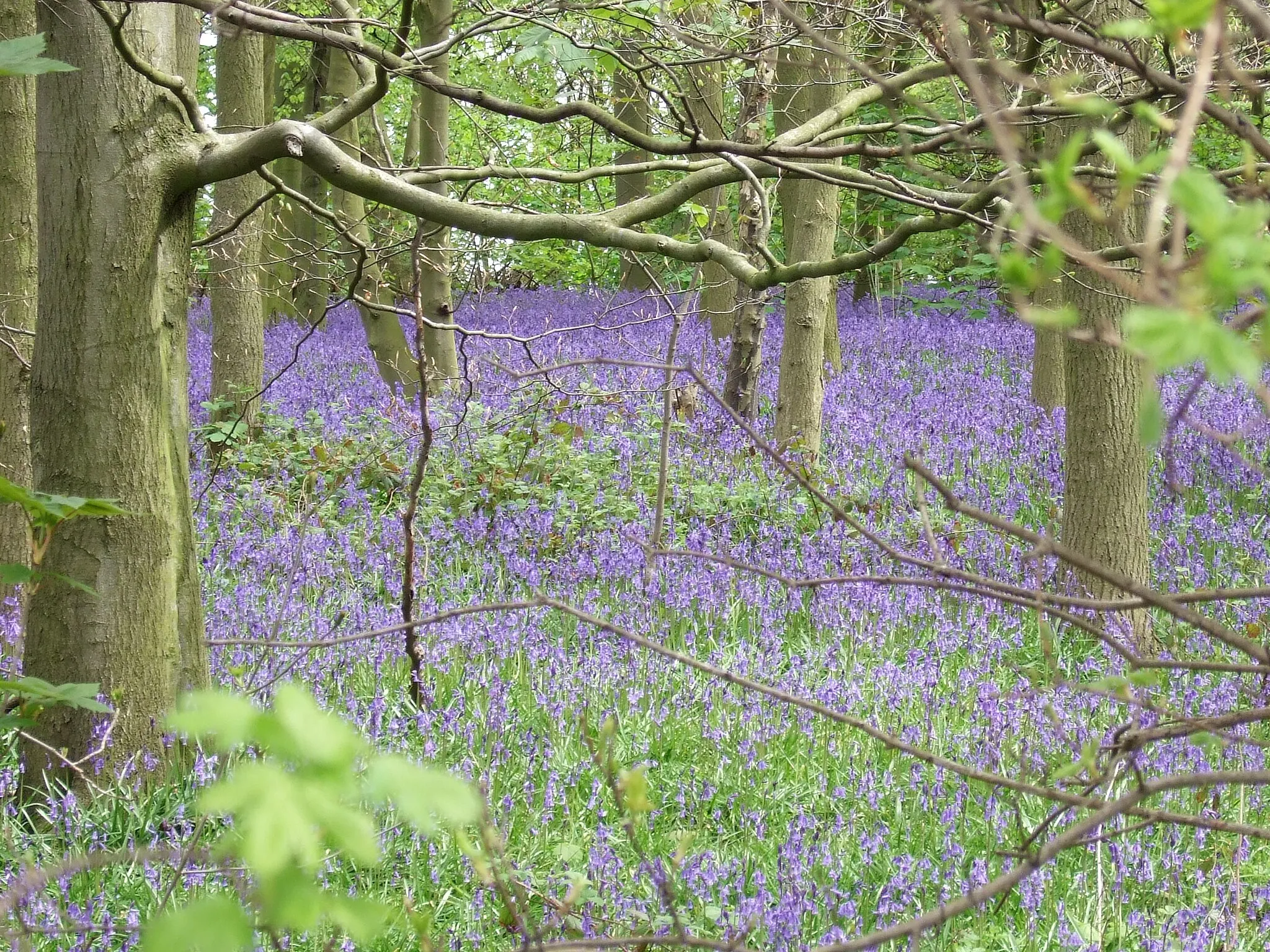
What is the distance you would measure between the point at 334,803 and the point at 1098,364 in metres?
5.12

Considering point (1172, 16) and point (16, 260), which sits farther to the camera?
point (16, 260)

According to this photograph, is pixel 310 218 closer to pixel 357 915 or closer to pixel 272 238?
pixel 272 238

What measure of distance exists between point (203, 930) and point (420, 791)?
5.2 inches

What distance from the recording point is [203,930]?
60 centimetres

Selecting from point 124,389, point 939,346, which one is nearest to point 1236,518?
point 124,389

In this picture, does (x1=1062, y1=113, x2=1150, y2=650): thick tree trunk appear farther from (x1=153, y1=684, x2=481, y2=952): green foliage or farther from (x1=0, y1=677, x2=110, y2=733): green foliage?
(x1=153, y1=684, x2=481, y2=952): green foliage

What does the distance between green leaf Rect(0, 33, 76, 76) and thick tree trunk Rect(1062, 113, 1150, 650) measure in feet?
14.3

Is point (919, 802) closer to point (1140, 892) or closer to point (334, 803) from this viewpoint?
point (1140, 892)

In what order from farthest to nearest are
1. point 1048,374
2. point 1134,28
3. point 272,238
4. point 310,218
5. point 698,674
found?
1. point 310,218
2. point 272,238
3. point 1048,374
4. point 698,674
5. point 1134,28

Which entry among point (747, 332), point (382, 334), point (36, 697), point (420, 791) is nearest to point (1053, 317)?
point (420, 791)

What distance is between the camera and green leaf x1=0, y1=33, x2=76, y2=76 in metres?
1.58

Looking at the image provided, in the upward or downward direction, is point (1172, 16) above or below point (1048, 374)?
below

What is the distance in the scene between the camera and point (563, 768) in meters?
3.80

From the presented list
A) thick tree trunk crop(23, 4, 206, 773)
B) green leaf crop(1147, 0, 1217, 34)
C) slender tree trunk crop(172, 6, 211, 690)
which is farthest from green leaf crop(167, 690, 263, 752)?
slender tree trunk crop(172, 6, 211, 690)
